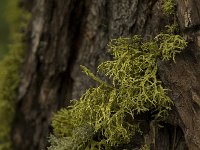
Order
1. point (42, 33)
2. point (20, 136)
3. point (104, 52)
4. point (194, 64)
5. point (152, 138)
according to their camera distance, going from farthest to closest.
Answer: point (20, 136) → point (42, 33) → point (104, 52) → point (152, 138) → point (194, 64)

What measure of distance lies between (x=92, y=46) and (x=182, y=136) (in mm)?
823

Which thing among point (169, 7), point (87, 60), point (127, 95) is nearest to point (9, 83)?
point (87, 60)

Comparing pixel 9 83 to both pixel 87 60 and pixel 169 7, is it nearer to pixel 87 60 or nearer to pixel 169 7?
pixel 87 60

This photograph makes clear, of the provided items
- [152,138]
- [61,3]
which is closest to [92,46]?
[61,3]

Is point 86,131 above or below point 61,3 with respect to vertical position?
below

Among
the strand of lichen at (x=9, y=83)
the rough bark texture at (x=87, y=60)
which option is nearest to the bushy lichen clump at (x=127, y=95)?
the rough bark texture at (x=87, y=60)

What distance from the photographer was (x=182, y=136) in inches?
75.3

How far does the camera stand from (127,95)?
1.88 metres

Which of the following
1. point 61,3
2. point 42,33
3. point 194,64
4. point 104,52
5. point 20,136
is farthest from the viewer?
point 20,136

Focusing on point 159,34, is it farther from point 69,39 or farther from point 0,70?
point 0,70

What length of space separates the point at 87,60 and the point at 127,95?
66 cm

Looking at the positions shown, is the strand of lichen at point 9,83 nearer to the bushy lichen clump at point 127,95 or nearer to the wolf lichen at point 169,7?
the bushy lichen clump at point 127,95

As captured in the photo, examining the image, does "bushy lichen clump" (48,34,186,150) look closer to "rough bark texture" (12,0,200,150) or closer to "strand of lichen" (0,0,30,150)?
"rough bark texture" (12,0,200,150)

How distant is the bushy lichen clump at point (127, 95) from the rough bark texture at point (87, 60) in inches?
2.2
